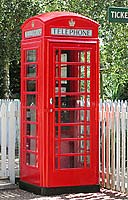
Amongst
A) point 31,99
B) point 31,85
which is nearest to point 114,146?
point 31,99

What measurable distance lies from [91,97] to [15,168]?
209 centimetres

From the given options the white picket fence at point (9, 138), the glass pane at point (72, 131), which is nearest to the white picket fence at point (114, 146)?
the glass pane at point (72, 131)

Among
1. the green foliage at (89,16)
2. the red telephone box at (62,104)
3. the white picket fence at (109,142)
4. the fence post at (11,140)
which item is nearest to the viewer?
the red telephone box at (62,104)

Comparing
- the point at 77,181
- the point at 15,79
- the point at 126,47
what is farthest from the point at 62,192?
the point at 15,79

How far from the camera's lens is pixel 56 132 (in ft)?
30.6

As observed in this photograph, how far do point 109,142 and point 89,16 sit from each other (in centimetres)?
582

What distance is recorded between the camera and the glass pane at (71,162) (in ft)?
30.8

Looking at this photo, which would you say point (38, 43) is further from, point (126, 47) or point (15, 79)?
point (15, 79)

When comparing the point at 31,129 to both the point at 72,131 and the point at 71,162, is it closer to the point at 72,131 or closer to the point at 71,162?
the point at 72,131

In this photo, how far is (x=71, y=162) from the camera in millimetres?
9438

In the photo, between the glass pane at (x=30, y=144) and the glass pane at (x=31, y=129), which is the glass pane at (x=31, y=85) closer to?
the glass pane at (x=31, y=129)

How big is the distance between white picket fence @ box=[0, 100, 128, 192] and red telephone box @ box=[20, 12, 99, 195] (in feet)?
0.78

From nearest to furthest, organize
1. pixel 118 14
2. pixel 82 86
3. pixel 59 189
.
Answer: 1. pixel 118 14
2. pixel 59 189
3. pixel 82 86

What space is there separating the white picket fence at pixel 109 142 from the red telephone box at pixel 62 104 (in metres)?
0.24
